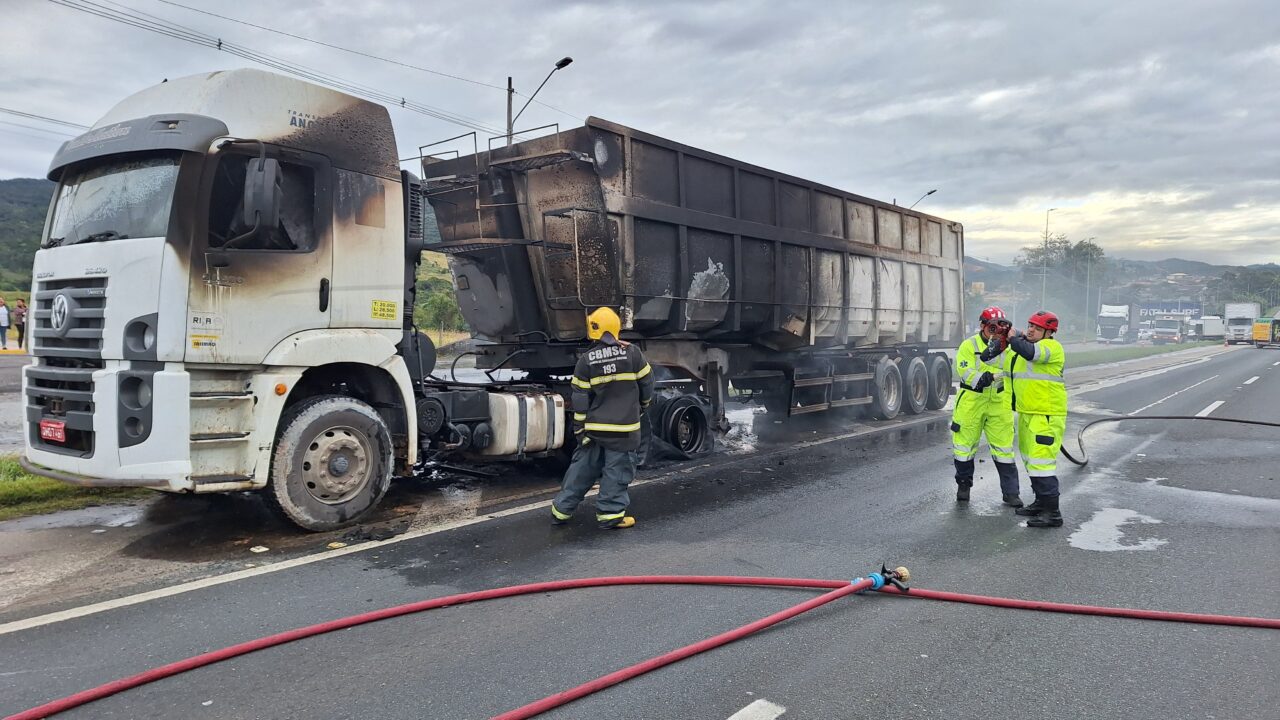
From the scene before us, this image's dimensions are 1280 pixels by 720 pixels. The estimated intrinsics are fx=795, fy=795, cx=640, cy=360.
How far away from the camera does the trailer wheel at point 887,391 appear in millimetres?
12461

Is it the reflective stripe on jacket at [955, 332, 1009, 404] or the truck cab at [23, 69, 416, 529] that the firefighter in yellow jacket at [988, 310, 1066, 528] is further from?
the truck cab at [23, 69, 416, 529]

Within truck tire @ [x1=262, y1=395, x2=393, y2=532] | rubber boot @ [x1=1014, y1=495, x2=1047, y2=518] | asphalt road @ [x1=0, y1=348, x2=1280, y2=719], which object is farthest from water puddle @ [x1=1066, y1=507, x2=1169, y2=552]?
truck tire @ [x1=262, y1=395, x2=393, y2=532]

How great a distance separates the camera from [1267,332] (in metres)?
54.9

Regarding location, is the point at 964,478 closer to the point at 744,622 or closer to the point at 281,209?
the point at 744,622

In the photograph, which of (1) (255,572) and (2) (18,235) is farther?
(2) (18,235)

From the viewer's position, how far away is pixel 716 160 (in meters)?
8.73

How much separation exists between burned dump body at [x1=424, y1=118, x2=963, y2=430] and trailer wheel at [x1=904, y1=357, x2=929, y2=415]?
2425 mm

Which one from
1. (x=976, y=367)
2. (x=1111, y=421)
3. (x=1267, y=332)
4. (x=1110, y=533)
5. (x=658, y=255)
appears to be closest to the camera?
(x=1110, y=533)

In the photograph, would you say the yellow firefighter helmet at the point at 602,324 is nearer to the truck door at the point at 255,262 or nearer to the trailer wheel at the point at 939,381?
the truck door at the point at 255,262

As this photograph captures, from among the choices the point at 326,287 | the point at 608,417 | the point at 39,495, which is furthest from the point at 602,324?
the point at 39,495

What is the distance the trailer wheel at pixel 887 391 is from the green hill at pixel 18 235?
2714 centimetres

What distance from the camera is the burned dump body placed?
750cm

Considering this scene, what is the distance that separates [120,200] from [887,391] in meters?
10.7

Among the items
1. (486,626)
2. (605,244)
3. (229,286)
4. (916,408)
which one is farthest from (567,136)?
(916,408)
